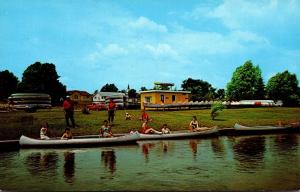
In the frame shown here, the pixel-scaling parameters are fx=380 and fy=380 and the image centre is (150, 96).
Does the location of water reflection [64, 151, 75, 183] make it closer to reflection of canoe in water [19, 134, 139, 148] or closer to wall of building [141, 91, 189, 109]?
reflection of canoe in water [19, 134, 139, 148]

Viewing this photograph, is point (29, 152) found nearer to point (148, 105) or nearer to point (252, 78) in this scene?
point (148, 105)

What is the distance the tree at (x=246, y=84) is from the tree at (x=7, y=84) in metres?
55.9

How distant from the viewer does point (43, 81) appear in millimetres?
92812

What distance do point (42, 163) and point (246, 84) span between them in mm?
70798

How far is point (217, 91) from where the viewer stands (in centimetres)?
13362

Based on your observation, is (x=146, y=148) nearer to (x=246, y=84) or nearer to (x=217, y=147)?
(x=217, y=147)

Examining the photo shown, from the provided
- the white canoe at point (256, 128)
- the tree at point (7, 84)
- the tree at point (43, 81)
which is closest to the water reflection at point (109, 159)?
the white canoe at point (256, 128)

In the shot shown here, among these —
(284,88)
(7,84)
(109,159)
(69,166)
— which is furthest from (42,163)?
(7,84)

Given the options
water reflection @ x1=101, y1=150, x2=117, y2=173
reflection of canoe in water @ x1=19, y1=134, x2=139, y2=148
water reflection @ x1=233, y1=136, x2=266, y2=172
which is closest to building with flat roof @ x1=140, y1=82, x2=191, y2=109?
water reflection @ x1=233, y1=136, x2=266, y2=172

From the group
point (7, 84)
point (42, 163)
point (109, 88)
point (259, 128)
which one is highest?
point (109, 88)

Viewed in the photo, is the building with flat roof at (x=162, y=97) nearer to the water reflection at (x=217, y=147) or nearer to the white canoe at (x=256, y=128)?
the white canoe at (x=256, y=128)

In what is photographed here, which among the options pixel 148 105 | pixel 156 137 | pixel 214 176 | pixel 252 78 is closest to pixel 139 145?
pixel 156 137

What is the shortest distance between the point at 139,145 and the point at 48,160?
8242 millimetres

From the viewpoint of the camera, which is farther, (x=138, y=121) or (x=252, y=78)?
(x=252, y=78)
